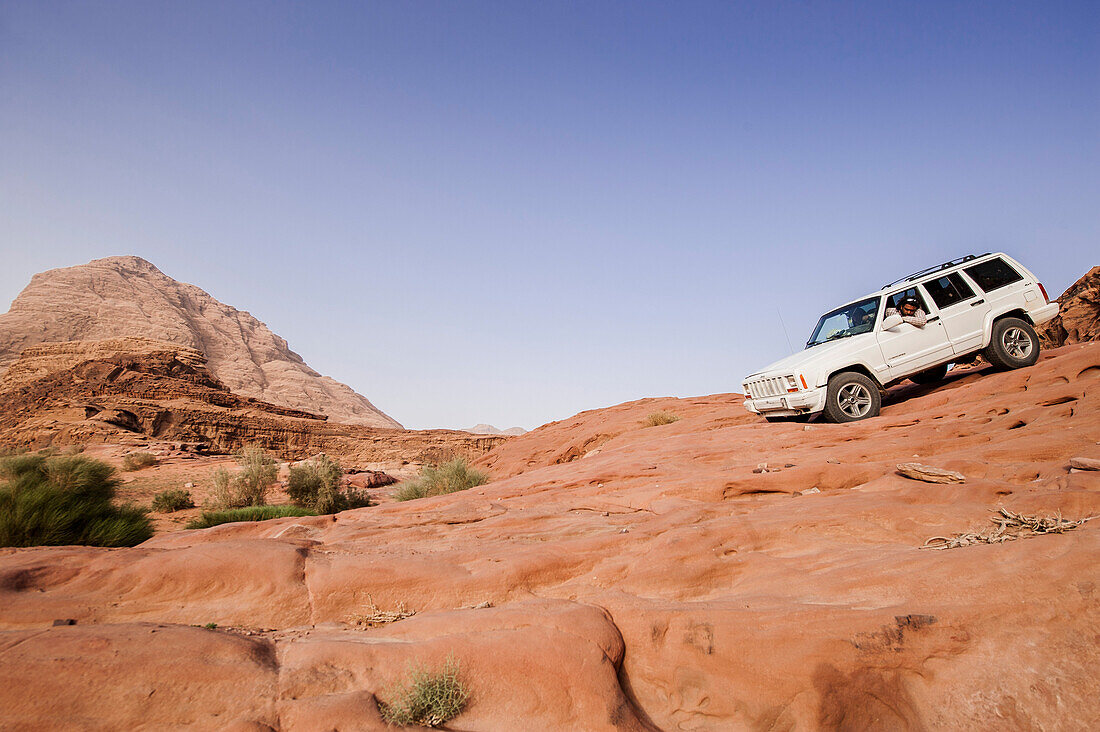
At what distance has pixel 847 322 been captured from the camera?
36.8 feet

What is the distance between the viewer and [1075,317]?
20984 millimetres

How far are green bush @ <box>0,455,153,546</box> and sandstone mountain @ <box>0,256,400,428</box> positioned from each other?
5006cm

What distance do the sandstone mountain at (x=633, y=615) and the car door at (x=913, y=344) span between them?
3785mm

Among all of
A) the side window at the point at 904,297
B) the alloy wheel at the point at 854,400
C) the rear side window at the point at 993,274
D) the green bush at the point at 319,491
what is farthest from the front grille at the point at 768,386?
the green bush at the point at 319,491

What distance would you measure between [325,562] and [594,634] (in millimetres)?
2775

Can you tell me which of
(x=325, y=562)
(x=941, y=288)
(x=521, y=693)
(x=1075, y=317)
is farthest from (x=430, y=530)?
(x=1075, y=317)

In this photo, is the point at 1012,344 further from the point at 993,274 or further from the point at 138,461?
the point at 138,461

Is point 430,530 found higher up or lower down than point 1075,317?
lower down

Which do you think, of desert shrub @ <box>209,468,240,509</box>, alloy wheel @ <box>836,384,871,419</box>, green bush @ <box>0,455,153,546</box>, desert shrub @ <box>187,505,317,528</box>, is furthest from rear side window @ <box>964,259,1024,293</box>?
desert shrub @ <box>209,468,240,509</box>

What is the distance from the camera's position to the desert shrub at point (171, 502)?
1423 centimetres

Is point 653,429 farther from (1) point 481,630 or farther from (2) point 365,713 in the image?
(2) point 365,713

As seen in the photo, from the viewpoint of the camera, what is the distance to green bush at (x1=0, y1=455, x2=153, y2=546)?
22.7ft

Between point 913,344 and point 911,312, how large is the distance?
71 centimetres

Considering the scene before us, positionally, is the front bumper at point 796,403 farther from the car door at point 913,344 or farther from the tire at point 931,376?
the tire at point 931,376
